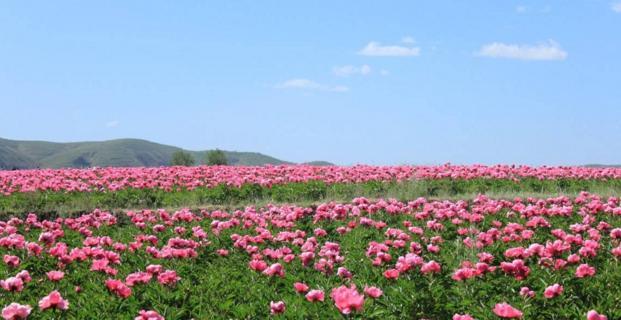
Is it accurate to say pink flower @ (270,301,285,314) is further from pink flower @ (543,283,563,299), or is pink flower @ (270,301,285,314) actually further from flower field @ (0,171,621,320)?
pink flower @ (543,283,563,299)

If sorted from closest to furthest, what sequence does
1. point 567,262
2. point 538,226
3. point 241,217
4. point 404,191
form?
point 567,262
point 538,226
point 241,217
point 404,191

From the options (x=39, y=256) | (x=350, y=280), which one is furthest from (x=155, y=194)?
(x=350, y=280)

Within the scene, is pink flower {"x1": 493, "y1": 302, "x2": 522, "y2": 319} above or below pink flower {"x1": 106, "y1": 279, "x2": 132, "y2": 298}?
above

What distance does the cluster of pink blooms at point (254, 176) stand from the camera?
16.7m

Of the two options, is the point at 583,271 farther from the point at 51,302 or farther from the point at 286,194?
the point at 286,194

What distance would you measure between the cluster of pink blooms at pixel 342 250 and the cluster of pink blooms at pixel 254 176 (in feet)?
17.7

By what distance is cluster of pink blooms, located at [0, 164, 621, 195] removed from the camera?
16.7m

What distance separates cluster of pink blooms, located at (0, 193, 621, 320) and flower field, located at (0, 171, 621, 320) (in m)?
0.02

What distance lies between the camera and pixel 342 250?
845cm

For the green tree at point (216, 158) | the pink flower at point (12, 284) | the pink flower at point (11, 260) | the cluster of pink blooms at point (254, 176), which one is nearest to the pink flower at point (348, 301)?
the pink flower at point (12, 284)

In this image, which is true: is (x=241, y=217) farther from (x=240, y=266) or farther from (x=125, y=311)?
(x=125, y=311)

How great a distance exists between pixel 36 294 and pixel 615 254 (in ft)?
18.0

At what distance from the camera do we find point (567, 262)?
670cm

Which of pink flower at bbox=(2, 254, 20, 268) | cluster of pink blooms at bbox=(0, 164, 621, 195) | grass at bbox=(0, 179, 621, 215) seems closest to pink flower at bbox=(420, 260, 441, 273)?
pink flower at bbox=(2, 254, 20, 268)
